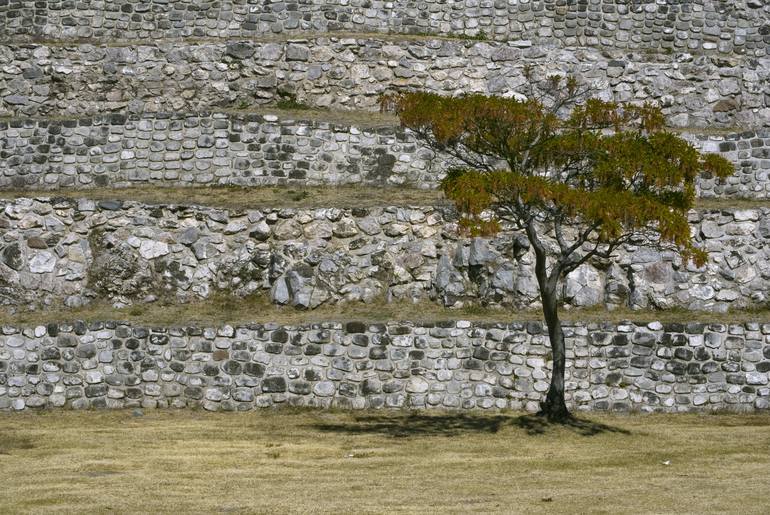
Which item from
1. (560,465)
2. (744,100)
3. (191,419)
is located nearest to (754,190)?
(744,100)

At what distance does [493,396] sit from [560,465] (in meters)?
4.91

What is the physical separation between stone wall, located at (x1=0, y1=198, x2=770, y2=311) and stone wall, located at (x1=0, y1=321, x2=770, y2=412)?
1429mm

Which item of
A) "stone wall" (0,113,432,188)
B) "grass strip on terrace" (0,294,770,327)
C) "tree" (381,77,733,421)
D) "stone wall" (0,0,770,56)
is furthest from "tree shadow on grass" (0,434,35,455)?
"stone wall" (0,0,770,56)

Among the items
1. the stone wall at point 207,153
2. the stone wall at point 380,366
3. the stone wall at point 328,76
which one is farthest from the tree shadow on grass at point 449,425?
the stone wall at point 328,76

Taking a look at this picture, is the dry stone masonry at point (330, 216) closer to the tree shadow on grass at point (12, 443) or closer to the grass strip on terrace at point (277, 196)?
the grass strip on terrace at point (277, 196)

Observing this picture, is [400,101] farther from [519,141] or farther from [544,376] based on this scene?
[544,376]

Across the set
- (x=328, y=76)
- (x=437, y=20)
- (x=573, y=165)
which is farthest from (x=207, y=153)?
(x=573, y=165)

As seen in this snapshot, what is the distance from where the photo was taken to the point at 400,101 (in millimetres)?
21625

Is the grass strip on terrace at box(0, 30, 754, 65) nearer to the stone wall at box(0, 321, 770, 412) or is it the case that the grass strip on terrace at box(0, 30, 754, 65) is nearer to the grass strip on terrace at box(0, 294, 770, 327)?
the grass strip on terrace at box(0, 294, 770, 327)

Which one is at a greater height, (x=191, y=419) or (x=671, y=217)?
(x=671, y=217)

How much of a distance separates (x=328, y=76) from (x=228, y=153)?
365cm

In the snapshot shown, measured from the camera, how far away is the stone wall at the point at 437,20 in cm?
3200

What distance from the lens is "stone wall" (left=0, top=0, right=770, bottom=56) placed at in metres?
32.0

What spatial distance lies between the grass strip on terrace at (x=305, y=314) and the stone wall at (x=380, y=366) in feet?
1.56
